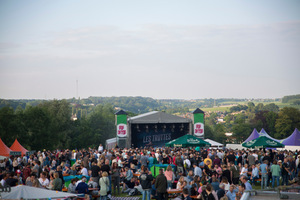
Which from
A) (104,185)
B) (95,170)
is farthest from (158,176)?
(95,170)

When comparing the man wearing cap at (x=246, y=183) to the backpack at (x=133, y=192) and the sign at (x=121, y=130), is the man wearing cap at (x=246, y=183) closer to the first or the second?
the backpack at (x=133, y=192)

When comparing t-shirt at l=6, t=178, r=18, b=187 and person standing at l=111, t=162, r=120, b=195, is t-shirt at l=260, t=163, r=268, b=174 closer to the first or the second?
person standing at l=111, t=162, r=120, b=195

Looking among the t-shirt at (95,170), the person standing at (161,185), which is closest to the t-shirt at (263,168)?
the person standing at (161,185)

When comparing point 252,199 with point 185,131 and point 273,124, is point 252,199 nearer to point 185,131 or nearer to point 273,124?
point 185,131

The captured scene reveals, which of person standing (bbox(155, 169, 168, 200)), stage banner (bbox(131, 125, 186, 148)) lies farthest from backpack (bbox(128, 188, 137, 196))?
stage banner (bbox(131, 125, 186, 148))

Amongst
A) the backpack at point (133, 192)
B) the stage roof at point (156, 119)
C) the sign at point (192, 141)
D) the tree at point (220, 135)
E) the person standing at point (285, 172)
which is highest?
the stage roof at point (156, 119)

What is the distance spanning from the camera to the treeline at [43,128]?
4519 cm

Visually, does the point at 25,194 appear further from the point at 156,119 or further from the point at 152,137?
the point at 152,137

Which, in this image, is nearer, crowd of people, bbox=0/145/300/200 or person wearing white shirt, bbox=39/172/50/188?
crowd of people, bbox=0/145/300/200

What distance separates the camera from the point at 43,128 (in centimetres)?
4909

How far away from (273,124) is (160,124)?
190 feet

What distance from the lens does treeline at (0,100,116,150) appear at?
45188 mm

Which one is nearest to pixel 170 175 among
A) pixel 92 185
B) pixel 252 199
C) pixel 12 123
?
pixel 92 185

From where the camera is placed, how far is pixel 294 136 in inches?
1227
